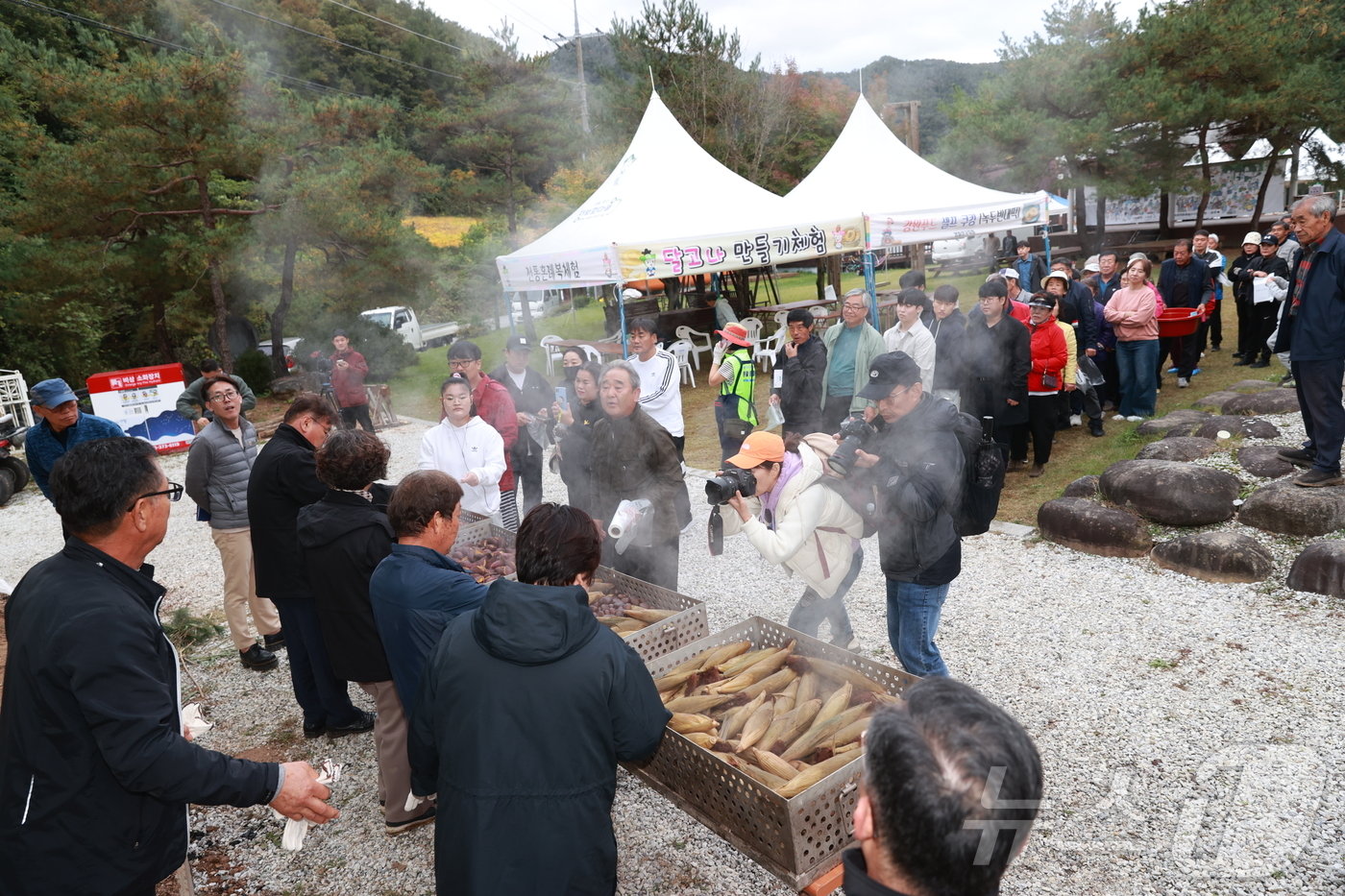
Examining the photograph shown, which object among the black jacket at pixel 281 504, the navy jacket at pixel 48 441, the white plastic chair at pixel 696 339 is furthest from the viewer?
the white plastic chair at pixel 696 339

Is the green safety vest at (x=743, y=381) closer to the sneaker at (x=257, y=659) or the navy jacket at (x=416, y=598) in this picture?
the sneaker at (x=257, y=659)

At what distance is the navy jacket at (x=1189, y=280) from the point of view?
358 inches

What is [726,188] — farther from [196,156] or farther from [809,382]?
[196,156]

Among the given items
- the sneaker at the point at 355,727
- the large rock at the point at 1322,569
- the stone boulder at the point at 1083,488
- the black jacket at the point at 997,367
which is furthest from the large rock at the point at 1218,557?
the sneaker at the point at 355,727

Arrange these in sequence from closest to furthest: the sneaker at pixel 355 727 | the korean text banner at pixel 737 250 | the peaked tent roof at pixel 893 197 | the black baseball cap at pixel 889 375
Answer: the black baseball cap at pixel 889 375
the sneaker at pixel 355 727
the korean text banner at pixel 737 250
the peaked tent roof at pixel 893 197

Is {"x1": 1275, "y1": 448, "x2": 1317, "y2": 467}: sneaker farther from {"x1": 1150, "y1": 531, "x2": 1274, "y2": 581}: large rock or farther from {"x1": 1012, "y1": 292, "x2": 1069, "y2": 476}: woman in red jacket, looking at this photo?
{"x1": 1012, "y1": 292, "x2": 1069, "y2": 476}: woman in red jacket

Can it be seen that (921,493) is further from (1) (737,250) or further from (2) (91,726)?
(1) (737,250)

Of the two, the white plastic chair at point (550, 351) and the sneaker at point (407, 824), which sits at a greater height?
the white plastic chair at point (550, 351)

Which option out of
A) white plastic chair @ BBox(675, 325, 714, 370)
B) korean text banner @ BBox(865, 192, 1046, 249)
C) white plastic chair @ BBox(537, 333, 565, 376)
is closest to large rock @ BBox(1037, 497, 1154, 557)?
korean text banner @ BBox(865, 192, 1046, 249)

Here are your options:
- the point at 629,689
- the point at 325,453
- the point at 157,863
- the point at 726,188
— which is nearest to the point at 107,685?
the point at 157,863

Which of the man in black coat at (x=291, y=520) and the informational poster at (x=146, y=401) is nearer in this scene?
→ the man in black coat at (x=291, y=520)

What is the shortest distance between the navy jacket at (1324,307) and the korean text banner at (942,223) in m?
6.27

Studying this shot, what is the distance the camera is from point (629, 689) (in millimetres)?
1859

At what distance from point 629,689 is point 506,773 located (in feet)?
1.08
